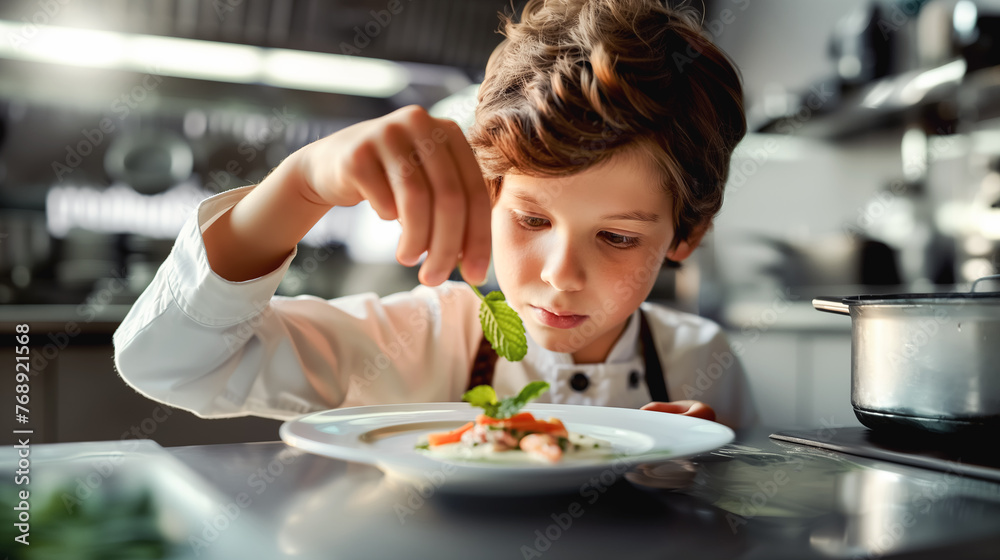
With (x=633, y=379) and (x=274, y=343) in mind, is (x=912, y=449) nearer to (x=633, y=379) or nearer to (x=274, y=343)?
(x=633, y=379)

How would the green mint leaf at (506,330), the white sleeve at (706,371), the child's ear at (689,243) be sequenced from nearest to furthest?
the green mint leaf at (506,330) < the child's ear at (689,243) < the white sleeve at (706,371)

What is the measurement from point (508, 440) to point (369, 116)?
3188 millimetres

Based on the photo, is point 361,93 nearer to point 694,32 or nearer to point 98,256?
point 98,256

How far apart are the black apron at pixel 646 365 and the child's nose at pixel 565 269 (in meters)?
0.34

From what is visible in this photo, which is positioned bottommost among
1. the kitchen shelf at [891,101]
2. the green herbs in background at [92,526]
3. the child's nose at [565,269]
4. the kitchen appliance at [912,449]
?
the green herbs in background at [92,526]

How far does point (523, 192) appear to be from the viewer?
40.6 inches

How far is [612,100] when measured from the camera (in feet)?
3.32

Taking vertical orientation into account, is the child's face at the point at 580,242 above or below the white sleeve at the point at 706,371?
above

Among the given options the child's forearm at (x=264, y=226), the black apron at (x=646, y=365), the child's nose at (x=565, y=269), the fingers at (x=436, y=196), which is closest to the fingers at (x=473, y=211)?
the fingers at (x=436, y=196)

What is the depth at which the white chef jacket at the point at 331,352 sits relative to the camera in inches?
34.8

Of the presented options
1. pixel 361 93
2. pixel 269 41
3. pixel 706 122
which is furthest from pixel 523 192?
pixel 361 93

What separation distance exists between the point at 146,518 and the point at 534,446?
0.29 metres

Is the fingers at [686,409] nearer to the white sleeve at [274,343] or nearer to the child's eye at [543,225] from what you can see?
the child's eye at [543,225]

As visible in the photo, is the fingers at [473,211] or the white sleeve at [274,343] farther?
the white sleeve at [274,343]
